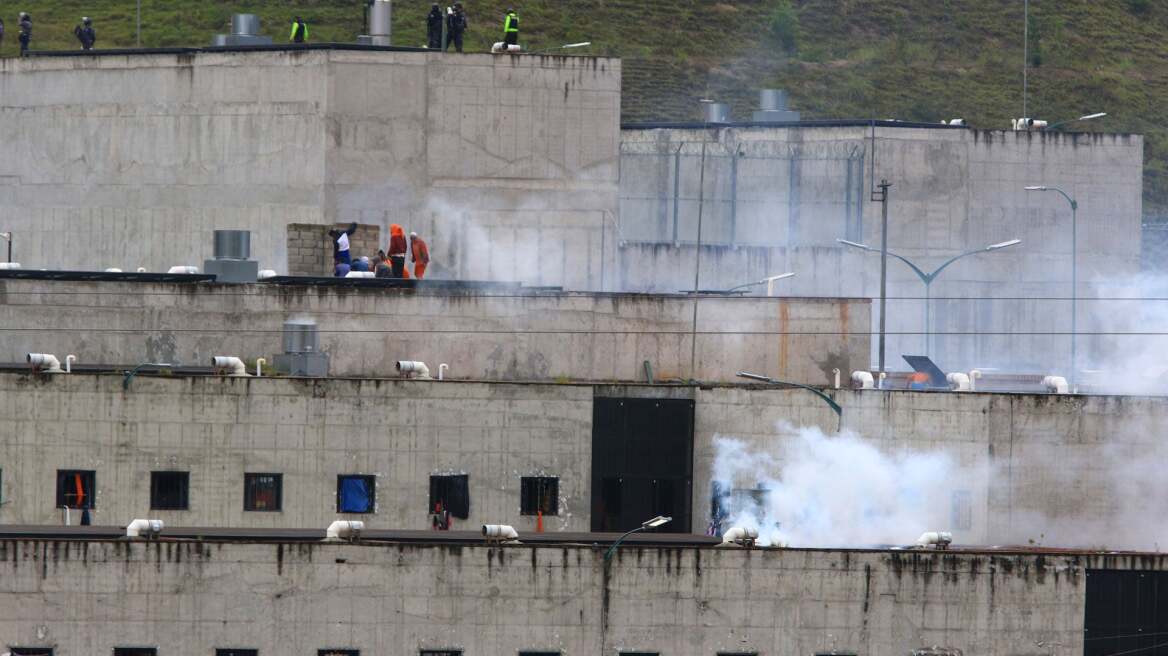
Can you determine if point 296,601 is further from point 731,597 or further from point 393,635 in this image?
point 731,597

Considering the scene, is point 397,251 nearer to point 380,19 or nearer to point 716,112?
point 380,19

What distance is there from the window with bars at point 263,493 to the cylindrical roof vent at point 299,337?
4.77 m

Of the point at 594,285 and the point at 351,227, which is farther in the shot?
the point at 594,285

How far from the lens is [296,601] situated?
3906 cm

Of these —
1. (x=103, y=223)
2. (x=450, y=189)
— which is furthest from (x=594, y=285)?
(x=103, y=223)

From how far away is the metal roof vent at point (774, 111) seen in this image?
293ft

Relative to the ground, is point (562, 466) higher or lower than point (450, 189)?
lower

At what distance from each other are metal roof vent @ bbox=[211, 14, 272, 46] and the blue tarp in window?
2545 cm

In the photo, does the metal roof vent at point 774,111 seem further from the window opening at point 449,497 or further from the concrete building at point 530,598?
the concrete building at point 530,598

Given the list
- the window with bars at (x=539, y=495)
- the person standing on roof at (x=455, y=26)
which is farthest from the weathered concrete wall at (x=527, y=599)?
the person standing on roof at (x=455, y=26)

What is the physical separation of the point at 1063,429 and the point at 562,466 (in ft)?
37.8

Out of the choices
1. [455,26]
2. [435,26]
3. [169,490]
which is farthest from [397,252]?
[435,26]

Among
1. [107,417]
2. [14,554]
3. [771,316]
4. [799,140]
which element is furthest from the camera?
[799,140]

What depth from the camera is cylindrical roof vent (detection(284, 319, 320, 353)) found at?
51.7 metres
